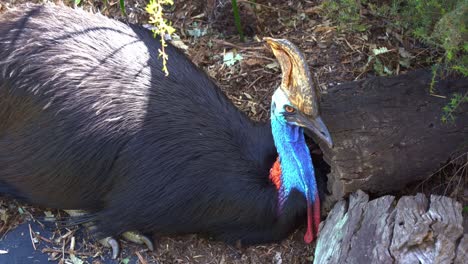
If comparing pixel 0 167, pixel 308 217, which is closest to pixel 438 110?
pixel 308 217

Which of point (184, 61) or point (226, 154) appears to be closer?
point (226, 154)

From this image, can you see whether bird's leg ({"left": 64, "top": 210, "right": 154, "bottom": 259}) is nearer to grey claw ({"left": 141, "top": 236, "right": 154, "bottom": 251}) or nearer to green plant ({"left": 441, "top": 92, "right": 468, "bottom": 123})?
grey claw ({"left": 141, "top": 236, "right": 154, "bottom": 251})

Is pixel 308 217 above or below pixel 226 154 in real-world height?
below

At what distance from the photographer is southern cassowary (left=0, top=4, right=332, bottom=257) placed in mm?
2736

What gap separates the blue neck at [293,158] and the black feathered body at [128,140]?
0.19ft

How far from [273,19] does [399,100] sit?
1.14 metres

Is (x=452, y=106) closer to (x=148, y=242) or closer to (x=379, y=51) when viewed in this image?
(x=379, y=51)

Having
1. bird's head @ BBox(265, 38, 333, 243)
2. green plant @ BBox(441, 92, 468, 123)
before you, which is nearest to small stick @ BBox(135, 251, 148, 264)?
bird's head @ BBox(265, 38, 333, 243)

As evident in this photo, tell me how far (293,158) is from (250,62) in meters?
0.94

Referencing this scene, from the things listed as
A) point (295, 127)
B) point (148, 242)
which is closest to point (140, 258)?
point (148, 242)

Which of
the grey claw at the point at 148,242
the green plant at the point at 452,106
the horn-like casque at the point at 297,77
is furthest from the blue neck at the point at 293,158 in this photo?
the grey claw at the point at 148,242

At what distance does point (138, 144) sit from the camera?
2740 mm

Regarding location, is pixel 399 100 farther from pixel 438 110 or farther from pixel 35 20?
pixel 35 20

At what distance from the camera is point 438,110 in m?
2.71
